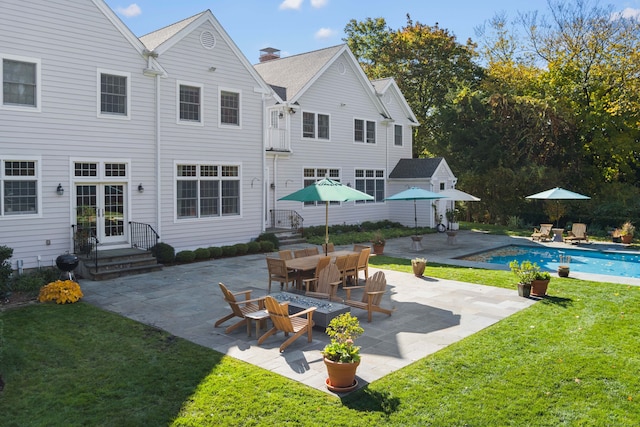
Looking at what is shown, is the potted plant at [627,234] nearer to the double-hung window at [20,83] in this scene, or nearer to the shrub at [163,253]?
the shrub at [163,253]

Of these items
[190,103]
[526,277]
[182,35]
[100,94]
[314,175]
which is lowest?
[526,277]

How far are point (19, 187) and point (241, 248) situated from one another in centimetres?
749

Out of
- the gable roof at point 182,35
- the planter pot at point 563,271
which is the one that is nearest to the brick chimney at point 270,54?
the gable roof at point 182,35

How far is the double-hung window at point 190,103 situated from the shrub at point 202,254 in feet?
15.3

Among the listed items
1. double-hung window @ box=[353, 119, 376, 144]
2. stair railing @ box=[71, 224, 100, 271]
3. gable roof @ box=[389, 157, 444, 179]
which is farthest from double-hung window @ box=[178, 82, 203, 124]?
gable roof @ box=[389, 157, 444, 179]

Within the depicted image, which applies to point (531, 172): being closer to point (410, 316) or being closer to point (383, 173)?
point (383, 173)

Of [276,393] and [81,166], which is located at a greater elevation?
[81,166]

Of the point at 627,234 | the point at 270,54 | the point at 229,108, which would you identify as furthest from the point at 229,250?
the point at 627,234

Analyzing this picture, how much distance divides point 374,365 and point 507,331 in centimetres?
312

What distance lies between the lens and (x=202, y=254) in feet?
57.0

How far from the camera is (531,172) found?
2914 centimetres

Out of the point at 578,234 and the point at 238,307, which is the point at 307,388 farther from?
the point at 578,234

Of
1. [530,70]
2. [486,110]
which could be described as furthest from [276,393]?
[530,70]

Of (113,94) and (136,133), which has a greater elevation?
(113,94)
